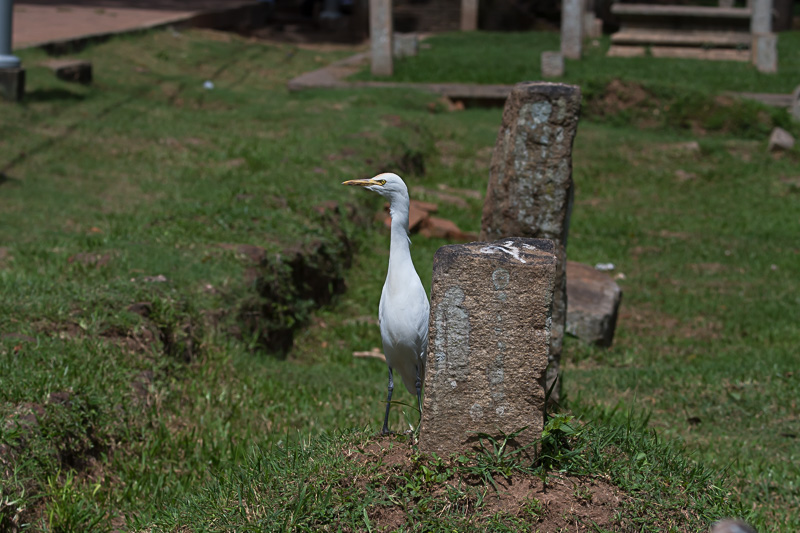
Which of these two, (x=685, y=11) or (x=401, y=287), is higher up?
(x=685, y=11)

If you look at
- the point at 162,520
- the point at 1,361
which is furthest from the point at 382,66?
the point at 162,520

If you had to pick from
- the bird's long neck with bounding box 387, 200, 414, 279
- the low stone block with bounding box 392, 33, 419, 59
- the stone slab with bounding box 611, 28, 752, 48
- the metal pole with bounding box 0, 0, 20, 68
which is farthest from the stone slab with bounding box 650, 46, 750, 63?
the bird's long neck with bounding box 387, 200, 414, 279

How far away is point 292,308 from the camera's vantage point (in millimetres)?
6324

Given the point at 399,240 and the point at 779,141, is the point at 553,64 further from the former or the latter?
the point at 399,240

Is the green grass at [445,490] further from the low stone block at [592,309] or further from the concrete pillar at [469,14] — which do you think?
the concrete pillar at [469,14]

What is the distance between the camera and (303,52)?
64.3 ft

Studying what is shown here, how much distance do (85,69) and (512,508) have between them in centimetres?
1084

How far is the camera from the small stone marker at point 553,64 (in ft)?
47.3

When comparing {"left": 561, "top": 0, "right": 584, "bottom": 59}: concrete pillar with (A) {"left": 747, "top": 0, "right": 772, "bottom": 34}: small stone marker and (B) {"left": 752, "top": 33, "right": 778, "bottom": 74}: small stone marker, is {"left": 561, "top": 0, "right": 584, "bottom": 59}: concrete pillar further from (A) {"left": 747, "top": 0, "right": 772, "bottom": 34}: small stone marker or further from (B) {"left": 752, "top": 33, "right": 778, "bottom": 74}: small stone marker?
(A) {"left": 747, "top": 0, "right": 772, "bottom": 34}: small stone marker

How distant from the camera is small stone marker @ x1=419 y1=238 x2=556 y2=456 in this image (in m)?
2.85

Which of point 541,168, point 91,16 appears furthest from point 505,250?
point 91,16

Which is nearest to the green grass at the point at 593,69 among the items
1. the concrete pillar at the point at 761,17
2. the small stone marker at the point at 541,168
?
the concrete pillar at the point at 761,17

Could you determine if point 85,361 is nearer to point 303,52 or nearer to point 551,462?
point 551,462

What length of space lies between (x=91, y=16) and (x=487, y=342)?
1845 centimetres
